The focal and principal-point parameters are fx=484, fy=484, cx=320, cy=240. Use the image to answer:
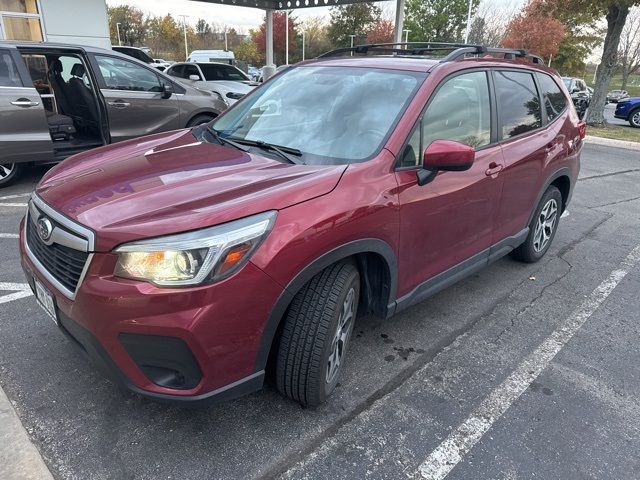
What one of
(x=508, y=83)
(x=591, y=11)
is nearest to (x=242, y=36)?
(x=591, y=11)

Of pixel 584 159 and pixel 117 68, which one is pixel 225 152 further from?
pixel 584 159

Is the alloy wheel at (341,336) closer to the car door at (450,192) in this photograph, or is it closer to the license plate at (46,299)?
the car door at (450,192)

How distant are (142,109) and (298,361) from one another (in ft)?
19.5

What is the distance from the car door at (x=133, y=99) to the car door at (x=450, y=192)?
5.31 meters

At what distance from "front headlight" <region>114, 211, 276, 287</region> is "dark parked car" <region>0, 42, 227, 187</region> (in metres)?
5.02

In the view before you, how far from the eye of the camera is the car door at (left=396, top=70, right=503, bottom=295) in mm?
2682

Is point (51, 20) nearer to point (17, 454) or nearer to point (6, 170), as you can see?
point (6, 170)

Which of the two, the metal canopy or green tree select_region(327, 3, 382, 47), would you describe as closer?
the metal canopy

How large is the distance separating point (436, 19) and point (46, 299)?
183ft

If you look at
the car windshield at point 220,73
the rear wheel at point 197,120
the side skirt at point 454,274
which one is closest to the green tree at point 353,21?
the car windshield at point 220,73

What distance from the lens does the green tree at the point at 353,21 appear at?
5322cm

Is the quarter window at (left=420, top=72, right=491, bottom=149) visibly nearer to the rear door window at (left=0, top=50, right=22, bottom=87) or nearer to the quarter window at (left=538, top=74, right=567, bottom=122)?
the quarter window at (left=538, top=74, right=567, bottom=122)

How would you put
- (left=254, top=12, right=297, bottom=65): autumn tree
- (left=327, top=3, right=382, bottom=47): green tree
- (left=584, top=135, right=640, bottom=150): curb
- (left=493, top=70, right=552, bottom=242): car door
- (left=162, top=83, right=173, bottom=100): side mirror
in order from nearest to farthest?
(left=493, top=70, right=552, bottom=242): car door
(left=162, top=83, right=173, bottom=100): side mirror
(left=584, top=135, right=640, bottom=150): curb
(left=327, top=3, right=382, bottom=47): green tree
(left=254, top=12, right=297, bottom=65): autumn tree

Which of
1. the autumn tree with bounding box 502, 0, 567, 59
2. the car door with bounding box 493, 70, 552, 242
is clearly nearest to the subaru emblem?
the car door with bounding box 493, 70, 552, 242
